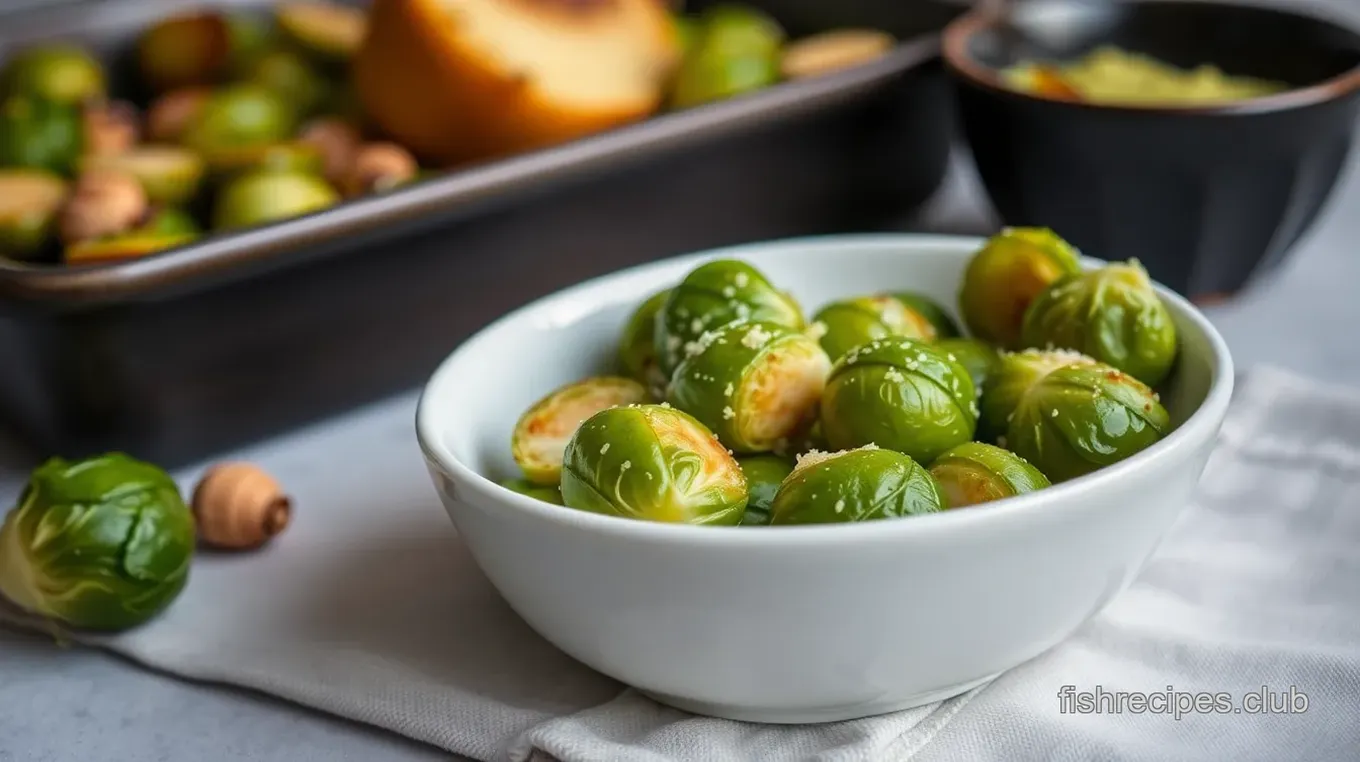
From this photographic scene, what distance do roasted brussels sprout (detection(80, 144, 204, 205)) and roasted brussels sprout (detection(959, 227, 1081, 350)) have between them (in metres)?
0.82

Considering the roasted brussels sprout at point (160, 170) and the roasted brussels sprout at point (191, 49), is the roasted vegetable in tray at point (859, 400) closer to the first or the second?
the roasted brussels sprout at point (160, 170)

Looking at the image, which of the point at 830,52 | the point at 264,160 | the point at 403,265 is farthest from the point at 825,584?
the point at 830,52

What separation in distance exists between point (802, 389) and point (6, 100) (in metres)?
1.20

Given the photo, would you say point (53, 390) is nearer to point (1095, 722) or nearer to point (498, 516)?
point (498, 516)

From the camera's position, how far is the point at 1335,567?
997mm

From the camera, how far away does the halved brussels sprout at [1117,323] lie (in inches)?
37.7

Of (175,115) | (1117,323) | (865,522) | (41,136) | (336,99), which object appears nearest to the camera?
(865,522)

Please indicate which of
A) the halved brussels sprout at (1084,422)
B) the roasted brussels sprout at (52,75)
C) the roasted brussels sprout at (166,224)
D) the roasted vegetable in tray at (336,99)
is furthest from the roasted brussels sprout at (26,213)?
the halved brussels sprout at (1084,422)

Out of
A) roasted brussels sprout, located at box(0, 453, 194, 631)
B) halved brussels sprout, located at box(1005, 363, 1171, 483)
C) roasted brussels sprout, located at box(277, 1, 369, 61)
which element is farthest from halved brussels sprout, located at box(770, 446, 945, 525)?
roasted brussels sprout, located at box(277, 1, 369, 61)

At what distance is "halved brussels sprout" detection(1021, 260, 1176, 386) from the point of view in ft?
3.14

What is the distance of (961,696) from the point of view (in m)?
0.87

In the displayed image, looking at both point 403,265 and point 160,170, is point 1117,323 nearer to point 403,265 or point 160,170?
point 403,265

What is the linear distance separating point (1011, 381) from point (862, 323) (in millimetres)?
116

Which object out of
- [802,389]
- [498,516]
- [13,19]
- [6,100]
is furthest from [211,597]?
[13,19]
